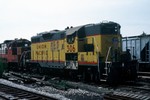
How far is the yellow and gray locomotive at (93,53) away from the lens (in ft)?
50.1

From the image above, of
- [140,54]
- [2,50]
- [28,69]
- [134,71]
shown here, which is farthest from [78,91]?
[2,50]

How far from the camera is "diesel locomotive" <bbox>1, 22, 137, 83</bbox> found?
1529cm

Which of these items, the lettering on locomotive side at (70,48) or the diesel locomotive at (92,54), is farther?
the lettering on locomotive side at (70,48)

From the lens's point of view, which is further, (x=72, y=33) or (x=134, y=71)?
(x=72, y=33)

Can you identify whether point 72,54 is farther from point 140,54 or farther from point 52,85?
point 140,54

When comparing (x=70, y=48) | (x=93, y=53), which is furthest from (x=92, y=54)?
(x=70, y=48)

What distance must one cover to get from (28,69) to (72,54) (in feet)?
28.3

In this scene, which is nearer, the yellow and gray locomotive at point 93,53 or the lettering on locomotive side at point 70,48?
the yellow and gray locomotive at point 93,53

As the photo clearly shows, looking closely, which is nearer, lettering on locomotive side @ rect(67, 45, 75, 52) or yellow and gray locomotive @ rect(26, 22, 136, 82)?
yellow and gray locomotive @ rect(26, 22, 136, 82)

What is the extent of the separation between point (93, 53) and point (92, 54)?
0.29 feet

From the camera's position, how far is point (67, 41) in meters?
18.2

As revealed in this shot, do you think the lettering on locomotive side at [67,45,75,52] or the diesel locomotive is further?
the lettering on locomotive side at [67,45,75,52]

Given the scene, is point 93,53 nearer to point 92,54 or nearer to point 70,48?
point 92,54

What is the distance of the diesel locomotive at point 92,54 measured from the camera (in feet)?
50.2
